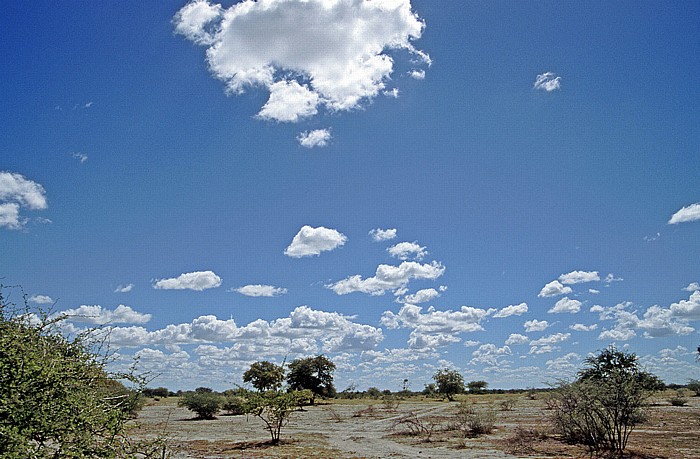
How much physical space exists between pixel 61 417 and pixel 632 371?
76.9ft

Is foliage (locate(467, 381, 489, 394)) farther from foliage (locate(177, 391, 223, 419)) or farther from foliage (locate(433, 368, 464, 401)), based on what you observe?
foliage (locate(177, 391, 223, 419))

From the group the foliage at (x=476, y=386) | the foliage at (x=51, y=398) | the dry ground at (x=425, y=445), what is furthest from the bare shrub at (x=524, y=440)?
the foliage at (x=476, y=386)

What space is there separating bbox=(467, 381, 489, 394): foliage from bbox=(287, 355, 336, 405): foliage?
4897 centimetres

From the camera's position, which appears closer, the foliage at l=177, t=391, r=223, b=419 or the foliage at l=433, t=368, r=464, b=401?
the foliage at l=177, t=391, r=223, b=419

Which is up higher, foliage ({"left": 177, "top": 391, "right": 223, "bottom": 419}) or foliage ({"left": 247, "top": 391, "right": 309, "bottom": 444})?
foliage ({"left": 247, "top": 391, "right": 309, "bottom": 444})

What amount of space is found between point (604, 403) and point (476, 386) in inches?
4189

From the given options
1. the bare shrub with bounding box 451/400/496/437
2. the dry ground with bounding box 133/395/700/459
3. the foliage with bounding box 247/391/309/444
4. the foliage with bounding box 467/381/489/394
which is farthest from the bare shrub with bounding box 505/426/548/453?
the foliage with bounding box 467/381/489/394

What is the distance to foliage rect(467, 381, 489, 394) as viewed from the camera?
12006cm

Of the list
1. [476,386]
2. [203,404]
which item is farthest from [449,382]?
[203,404]

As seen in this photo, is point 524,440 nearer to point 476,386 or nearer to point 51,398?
point 51,398

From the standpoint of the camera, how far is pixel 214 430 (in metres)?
38.8

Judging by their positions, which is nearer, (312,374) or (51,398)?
(51,398)

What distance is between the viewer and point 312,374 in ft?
275

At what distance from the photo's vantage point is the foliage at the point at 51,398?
5957 mm
